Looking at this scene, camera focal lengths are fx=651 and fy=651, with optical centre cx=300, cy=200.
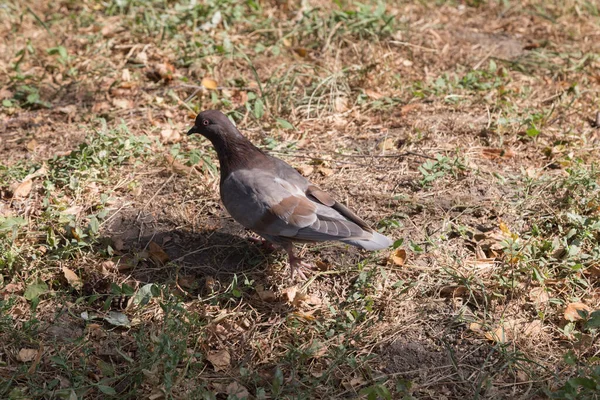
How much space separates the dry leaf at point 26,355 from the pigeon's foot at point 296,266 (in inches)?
55.7

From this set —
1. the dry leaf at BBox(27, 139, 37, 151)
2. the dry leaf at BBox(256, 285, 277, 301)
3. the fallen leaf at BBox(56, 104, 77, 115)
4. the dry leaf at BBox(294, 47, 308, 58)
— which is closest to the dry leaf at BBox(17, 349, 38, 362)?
the dry leaf at BBox(256, 285, 277, 301)

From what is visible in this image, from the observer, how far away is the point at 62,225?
3.94 m

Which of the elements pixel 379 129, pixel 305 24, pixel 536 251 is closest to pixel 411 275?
pixel 536 251

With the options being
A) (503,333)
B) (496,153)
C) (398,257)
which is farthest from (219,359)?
(496,153)

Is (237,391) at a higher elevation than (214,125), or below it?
below

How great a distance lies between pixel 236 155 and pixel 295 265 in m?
0.78

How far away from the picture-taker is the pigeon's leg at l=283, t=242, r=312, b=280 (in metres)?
3.75

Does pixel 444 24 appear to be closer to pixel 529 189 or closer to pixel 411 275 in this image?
pixel 529 189

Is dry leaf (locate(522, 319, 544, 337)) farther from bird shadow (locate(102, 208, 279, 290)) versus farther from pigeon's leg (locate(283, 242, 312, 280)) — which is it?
bird shadow (locate(102, 208, 279, 290))

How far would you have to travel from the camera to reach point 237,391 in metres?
3.05

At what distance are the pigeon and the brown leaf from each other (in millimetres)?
1438

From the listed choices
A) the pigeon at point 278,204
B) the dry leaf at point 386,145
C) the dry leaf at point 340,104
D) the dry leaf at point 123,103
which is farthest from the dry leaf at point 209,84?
the dry leaf at point 386,145

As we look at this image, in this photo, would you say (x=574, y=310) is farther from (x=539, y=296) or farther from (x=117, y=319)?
(x=117, y=319)

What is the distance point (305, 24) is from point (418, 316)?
3382mm
